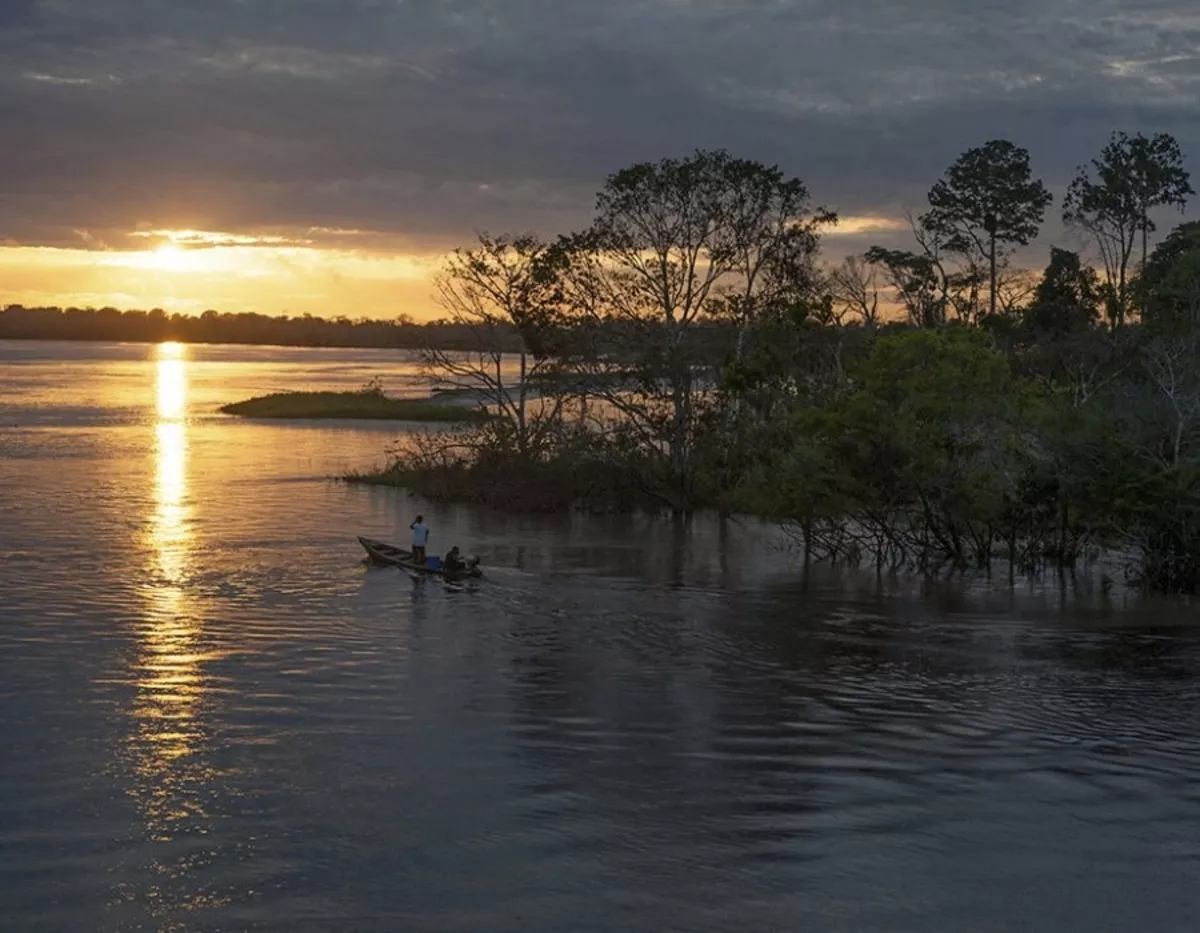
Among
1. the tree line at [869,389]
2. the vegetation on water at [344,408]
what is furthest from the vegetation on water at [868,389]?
the vegetation on water at [344,408]

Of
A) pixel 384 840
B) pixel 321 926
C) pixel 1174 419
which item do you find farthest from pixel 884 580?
pixel 321 926

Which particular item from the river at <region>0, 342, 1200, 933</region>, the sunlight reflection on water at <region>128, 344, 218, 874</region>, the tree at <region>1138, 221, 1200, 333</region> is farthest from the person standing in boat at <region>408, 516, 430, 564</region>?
the tree at <region>1138, 221, 1200, 333</region>

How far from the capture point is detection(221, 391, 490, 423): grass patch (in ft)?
291

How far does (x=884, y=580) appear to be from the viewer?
3553 centimetres

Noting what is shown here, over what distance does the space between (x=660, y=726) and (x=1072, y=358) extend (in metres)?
43.8

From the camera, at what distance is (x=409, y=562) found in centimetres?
3403

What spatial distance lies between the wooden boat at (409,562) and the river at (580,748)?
1.64 ft

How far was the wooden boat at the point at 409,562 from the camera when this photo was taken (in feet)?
109

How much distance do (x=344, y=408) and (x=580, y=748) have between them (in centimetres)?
7341

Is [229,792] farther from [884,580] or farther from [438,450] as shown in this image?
[438,450]

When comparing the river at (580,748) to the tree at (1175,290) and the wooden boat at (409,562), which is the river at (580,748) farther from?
the tree at (1175,290)

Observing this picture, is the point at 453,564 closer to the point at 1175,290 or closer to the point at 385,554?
the point at 385,554

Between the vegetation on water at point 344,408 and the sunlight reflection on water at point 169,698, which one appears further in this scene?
the vegetation on water at point 344,408

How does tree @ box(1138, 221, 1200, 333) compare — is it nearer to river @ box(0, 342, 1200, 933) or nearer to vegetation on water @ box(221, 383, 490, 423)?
river @ box(0, 342, 1200, 933)
